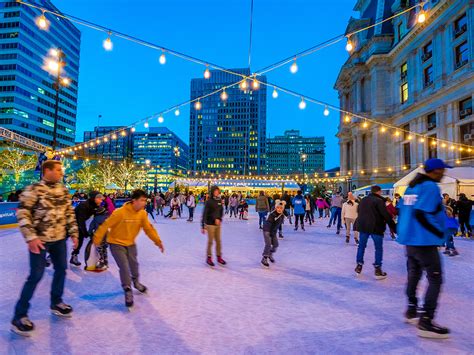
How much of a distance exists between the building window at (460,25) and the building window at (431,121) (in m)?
7.02

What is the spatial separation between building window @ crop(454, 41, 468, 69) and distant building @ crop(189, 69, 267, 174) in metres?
114

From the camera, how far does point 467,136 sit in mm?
24156

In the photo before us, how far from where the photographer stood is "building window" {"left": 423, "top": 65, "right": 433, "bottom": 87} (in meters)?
30.1

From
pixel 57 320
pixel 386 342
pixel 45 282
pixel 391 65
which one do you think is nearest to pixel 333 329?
pixel 386 342

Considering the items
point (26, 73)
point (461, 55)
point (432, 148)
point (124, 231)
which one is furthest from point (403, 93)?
point (26, 73)

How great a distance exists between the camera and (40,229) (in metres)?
3.56

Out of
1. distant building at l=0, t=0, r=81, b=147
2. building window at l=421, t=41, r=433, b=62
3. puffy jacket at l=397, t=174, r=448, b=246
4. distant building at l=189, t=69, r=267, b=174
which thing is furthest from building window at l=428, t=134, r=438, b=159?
distant building at l=189, t=69, r=267, b=174

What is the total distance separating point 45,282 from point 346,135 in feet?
161

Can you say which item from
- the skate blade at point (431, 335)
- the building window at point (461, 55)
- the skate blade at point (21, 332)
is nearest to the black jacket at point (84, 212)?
the skate blade at point (21, 332)

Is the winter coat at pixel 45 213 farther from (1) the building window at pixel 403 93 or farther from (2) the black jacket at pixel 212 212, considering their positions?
(1) the building window at pixel 403 93

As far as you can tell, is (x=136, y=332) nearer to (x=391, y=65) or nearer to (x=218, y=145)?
(x=391, y=65)

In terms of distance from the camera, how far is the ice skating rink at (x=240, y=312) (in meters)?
3.09

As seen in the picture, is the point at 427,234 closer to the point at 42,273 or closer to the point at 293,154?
the point at 42,273

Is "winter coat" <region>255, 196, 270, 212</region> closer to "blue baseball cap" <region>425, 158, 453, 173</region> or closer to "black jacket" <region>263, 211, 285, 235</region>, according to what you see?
"black jacket" <region>263, 211, 285, 235</region>
